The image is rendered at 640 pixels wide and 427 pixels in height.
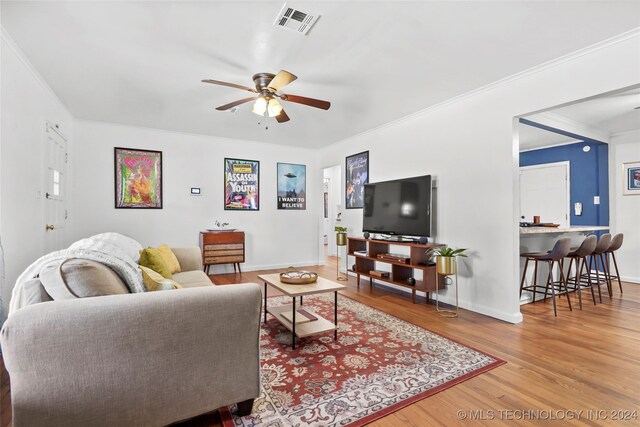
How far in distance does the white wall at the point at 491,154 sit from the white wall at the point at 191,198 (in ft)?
9.72

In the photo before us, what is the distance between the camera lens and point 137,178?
4.97 m

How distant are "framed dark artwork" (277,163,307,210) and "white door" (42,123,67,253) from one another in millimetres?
3383

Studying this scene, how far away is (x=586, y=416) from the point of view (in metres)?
1.70

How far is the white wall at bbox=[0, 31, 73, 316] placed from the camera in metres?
2.45

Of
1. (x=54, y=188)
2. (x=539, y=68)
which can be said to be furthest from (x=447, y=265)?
(x=54, y=188)

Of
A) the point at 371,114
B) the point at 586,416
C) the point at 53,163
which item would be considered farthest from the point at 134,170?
the point at 586,416

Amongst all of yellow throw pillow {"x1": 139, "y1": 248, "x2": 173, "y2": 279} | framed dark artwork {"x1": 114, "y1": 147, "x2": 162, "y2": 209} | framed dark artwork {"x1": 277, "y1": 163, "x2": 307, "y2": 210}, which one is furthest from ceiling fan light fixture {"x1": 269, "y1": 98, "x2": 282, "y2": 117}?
framed dark artwork {"x1": 277, "y1": 163, "x2": 307, "y2": 210}

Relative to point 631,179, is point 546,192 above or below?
below

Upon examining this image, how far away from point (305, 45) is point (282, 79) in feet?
1.08

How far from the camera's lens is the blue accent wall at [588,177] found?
5.22m

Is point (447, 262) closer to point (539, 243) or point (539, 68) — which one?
point (539, 243)

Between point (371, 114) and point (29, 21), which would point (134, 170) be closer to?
point (29, 21)

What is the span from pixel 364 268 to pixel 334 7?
365 cm

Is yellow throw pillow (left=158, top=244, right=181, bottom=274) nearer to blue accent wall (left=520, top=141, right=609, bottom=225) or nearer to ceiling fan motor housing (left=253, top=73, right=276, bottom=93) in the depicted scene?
ceiling fan motor housing (left=253, top=73, right=276, bottom=93)
